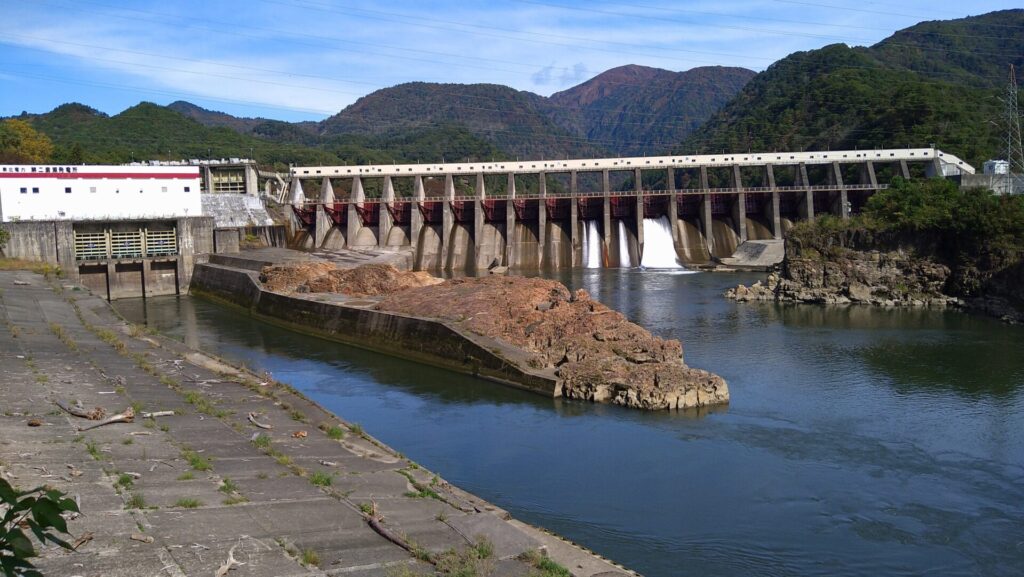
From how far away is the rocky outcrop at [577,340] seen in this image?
2242cm

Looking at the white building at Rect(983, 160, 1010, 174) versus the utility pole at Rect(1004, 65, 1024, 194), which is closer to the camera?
the utility pole at Rect(1004, 65, 1024, 194)

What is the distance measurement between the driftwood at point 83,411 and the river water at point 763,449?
6.40 meters

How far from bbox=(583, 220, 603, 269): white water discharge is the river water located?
2783cm

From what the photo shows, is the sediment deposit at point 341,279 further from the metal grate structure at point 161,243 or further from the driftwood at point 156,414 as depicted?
the driftwood at point 156,414

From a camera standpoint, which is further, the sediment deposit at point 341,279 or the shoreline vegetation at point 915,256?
the shoreline vegetation at point 915,256

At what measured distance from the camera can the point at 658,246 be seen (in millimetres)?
62156

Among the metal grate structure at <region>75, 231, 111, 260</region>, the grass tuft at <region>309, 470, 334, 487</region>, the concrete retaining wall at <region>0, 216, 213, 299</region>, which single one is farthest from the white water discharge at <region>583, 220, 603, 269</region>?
the grass tuft at <region>309, 470, 334, 487</region>

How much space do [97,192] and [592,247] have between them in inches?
1295

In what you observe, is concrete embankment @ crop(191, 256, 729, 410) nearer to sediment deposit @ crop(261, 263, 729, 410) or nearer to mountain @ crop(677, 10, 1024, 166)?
sediment deposit @ crop(261, 263, 729, 410)

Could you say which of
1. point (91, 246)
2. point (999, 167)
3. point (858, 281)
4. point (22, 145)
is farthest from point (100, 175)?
point (999, 167)

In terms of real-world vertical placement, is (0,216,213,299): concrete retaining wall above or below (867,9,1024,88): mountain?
below

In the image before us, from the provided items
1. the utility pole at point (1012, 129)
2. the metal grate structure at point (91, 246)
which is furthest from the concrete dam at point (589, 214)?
the metal grate structure at point (91, 246)

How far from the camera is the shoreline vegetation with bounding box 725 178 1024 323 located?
1581 inches

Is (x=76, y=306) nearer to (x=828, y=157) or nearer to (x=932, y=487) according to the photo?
(x=932, y=487)
